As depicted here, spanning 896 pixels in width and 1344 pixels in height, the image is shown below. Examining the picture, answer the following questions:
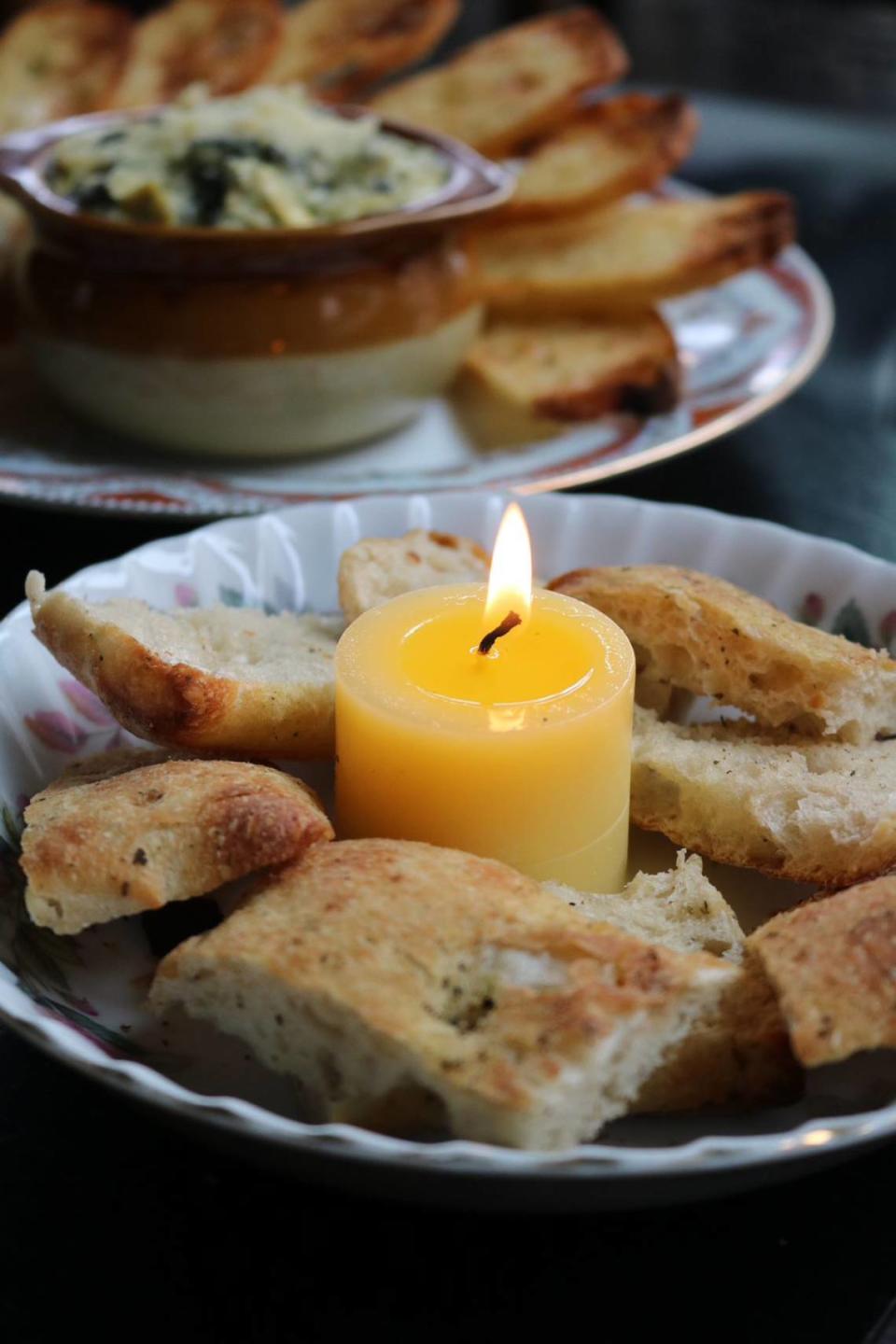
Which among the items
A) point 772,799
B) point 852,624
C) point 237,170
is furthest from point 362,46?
point 772,799

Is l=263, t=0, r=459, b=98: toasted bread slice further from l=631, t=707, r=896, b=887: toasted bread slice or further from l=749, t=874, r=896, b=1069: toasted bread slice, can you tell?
l=749, t=874, r=896, b=1069: toasted bread slice

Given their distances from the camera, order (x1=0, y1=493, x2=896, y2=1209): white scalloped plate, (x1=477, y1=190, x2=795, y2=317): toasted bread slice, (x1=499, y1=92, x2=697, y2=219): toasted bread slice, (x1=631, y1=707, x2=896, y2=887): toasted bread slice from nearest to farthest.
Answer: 1. (x1=0, y1=493, x2=896, y2=1209): white scalloped plate
2. (x1=631, y1=707, x2=896, y2=887): toasted bread slice
3. (x1=477, y1=190, x2=795, y2=317): toasted bread slice
4. (x1=499, y1=92, x2=697, y2=219): toasted bread slice

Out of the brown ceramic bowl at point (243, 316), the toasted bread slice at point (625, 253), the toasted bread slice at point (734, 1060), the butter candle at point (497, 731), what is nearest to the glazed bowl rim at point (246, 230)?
the brown ceramic bowl at point (243, 316)

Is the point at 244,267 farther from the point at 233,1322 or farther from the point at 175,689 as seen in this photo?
the point at 233,1322

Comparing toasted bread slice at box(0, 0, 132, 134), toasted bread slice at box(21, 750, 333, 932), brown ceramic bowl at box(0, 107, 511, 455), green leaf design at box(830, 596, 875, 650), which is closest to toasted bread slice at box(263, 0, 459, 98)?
toasted bread slice at box(0, 0, 132, 134)

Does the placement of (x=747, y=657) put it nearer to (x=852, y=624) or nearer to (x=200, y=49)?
(x=852, y=624)

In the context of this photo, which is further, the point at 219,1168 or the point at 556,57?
the point at 556,57

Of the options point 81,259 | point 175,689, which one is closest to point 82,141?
point 81,259
